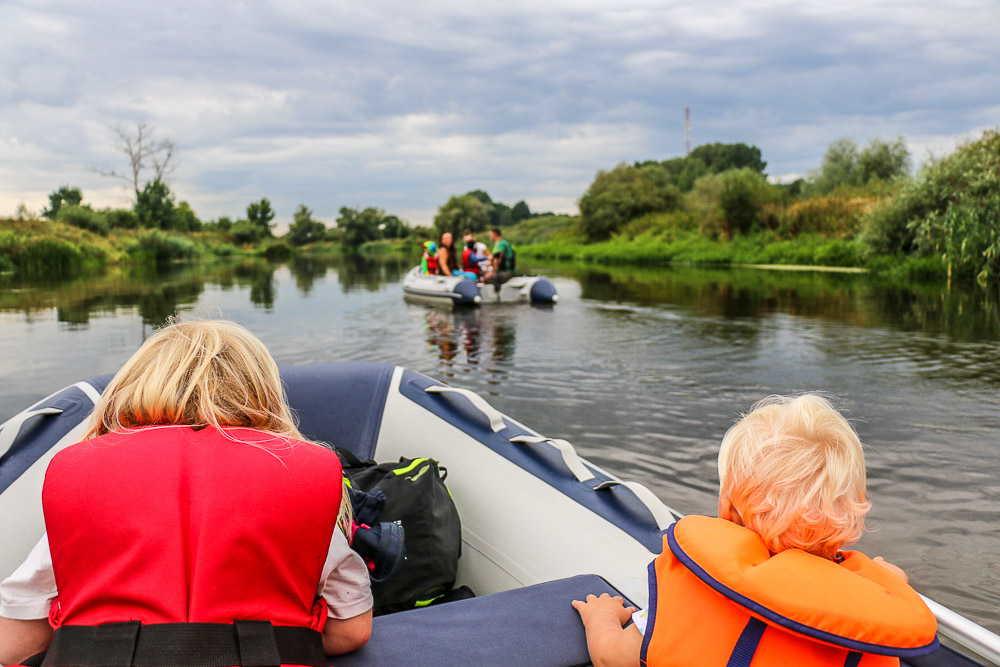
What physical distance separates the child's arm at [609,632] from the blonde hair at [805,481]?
38 cm

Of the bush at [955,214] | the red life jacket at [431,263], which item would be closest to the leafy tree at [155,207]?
the red life jacket at [431,263]

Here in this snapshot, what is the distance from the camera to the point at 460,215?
50.3 metres

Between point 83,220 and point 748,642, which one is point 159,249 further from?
point 748,642

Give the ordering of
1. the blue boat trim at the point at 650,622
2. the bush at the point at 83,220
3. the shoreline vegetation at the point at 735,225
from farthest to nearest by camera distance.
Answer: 1. the bush at the point at 83,220
2. the shoreline vegetation at the point at 735,225
3. the blue boat trim at the point at 650,622

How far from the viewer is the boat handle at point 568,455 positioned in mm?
2218

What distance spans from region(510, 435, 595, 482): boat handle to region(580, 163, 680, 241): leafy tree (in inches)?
1281

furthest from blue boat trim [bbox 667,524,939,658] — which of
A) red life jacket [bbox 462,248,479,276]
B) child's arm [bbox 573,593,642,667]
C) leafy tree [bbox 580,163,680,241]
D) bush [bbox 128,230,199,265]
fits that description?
leafy tree [bbox 580,163,680,241]

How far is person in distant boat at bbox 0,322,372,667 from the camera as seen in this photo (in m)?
1.02

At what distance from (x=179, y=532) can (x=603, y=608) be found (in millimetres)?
890

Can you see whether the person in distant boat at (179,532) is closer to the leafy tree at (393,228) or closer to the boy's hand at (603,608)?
the boy's hand at (603,608)

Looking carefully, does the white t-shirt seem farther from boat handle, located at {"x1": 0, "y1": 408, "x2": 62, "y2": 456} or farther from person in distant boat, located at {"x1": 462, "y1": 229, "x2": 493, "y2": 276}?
person in distant boat, located at {"x1": 462, "y1": 229, "x2": 493, "y2": 276}

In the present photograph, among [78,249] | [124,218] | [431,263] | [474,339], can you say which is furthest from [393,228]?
[474,339]

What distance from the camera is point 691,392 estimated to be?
563cm

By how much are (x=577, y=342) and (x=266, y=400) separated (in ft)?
23.5
